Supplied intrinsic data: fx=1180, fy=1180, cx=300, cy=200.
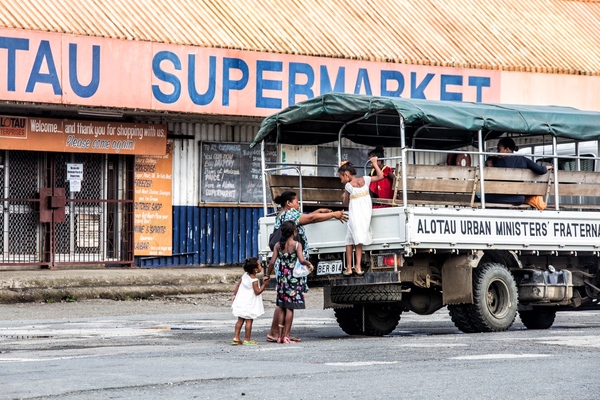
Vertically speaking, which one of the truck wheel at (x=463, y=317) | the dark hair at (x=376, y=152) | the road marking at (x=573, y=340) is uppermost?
the dark hair at (x=376, y=152)

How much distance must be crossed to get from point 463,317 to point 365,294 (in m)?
1.34

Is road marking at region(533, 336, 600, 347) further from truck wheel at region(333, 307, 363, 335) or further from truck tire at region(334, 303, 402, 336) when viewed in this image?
truck wheel at region(333, 307, 363, 335)

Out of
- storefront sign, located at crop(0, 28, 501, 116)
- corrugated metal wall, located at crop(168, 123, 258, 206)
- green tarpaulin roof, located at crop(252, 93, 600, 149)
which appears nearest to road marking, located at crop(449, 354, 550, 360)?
green tarpaulin roof, located at crop(252, 93, 600, 149)

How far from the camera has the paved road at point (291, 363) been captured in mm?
8430

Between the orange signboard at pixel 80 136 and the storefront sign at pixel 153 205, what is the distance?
0.37 metres

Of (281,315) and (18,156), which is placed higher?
(18,156)

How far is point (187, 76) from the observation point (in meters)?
21.6

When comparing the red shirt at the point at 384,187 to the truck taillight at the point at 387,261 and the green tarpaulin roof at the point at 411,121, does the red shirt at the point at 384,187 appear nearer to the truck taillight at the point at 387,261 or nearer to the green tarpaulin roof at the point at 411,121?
the green tarpaulin roof at the point at 411,121

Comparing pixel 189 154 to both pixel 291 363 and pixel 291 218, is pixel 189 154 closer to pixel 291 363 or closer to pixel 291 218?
pixel 291 218

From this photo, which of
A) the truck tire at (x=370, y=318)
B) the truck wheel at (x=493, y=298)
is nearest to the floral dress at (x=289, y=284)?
the truck tire at (x=370, y=318)

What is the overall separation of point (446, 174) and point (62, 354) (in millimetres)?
5257

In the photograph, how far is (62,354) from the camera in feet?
38.6

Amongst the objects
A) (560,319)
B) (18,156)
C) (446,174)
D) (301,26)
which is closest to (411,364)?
(446,174)

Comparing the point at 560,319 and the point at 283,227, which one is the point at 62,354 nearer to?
the point at 283,227
